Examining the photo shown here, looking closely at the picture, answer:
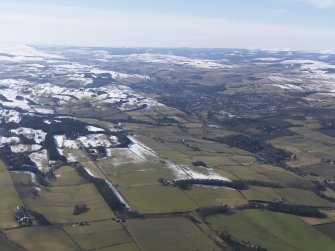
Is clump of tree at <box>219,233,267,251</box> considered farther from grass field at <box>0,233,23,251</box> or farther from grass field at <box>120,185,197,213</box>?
grass field at <box>0,233,23,251</box>

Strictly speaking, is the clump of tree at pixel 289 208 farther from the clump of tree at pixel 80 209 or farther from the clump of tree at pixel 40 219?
the clump of tree at pixel 40 219

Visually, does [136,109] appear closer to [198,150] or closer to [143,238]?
[198,150]

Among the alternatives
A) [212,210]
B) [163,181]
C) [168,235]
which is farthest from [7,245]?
[163,181]

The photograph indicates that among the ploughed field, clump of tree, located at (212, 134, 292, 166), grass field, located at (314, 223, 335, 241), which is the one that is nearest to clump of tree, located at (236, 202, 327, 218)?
the ploughed field

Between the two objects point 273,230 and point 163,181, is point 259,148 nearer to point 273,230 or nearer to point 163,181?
point 163,181

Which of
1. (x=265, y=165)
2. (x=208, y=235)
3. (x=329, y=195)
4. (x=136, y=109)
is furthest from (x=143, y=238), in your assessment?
(x=136, y=109)

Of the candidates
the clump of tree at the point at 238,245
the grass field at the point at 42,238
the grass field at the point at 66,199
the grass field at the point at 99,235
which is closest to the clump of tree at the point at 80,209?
the grass field at the point at 66,199

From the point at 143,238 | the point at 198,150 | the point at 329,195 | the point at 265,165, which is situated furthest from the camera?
the point at 198,150
